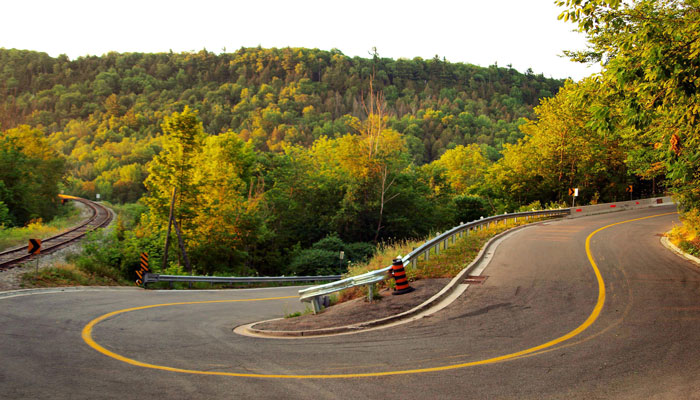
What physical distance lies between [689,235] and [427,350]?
18.4 metres

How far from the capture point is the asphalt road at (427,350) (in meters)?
6.30

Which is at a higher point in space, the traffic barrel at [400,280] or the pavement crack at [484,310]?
the traffic barrel at [400,280]

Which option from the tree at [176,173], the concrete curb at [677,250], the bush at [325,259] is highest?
the tree at [176,173]

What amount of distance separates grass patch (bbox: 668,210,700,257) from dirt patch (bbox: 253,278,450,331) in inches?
461

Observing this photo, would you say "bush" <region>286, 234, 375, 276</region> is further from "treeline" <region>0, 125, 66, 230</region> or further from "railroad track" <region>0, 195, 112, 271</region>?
"treeline" <region>0, 125, 66, 230</region>

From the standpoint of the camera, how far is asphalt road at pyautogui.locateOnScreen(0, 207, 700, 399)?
630cm

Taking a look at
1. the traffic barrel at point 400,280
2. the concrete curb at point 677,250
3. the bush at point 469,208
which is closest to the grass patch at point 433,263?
the traffic barrel at point 400,280

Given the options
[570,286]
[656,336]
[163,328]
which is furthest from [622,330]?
[163,328]

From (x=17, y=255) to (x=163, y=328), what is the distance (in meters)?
15.5

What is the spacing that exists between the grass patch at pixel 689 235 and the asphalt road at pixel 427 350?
4241mm

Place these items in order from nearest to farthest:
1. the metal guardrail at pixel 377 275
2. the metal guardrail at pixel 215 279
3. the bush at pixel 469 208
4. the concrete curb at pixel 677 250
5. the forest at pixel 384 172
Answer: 1. the forest at pixel 384 172
2. the metal guardrail at pixel 377 275
3. the concrete curb at pixel 677 250
4. the metal guardrail at pixel 215 279
5. the bush at pixel 469 208

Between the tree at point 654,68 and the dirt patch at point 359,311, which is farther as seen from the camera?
the dirt patch at point 359,311

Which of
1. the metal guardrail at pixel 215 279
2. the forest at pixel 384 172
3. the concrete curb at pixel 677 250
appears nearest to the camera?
the forest at pixel 384 172

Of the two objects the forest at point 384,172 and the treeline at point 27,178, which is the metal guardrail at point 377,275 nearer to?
the forest at point 384,172
